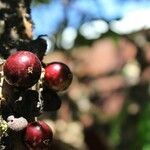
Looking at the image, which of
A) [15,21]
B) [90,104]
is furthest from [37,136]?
[90,104]

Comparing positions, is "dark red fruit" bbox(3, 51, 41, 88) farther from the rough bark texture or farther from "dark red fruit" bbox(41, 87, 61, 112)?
the rough bark texture

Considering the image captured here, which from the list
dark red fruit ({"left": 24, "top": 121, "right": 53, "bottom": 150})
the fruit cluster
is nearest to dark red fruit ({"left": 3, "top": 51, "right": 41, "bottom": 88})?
the fruit cluster

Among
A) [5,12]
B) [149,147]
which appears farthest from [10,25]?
[149,147]

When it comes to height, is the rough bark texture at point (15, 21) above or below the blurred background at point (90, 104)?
above

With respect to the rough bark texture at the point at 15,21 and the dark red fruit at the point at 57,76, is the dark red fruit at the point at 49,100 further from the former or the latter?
the rough bark texture at the point at 15,21

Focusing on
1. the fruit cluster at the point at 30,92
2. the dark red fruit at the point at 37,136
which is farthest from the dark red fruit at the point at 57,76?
the dark red fruit at the point at 37,136

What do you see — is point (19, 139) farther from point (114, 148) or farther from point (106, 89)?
point (106, 89)
